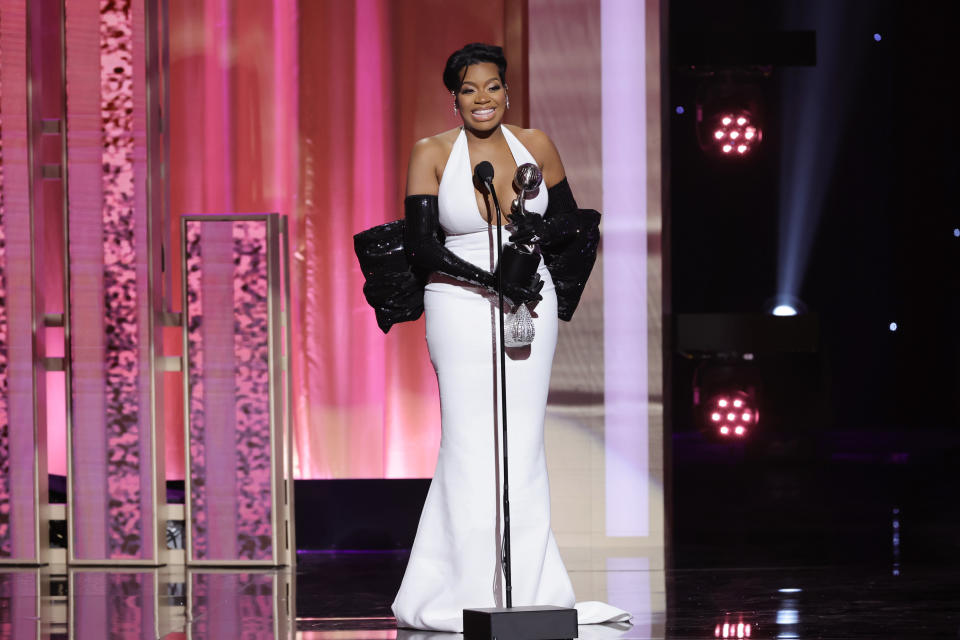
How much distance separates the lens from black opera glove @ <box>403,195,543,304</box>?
11.7 feet

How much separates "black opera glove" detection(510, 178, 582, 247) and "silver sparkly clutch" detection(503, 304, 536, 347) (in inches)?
7.7

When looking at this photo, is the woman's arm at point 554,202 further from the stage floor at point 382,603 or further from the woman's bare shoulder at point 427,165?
the stage floor at point 382,603

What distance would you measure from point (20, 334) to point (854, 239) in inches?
306

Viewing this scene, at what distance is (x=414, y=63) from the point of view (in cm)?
621

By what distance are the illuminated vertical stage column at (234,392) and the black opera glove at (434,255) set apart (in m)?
1.67

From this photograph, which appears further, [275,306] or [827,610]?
[275,306]

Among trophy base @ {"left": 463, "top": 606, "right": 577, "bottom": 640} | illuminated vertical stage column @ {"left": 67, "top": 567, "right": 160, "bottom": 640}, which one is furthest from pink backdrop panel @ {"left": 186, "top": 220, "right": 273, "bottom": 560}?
trophy base @ {"left": 463, "top": 606, "right": 577, "bottom": 640}

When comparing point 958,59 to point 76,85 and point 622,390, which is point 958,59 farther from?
point 76,85

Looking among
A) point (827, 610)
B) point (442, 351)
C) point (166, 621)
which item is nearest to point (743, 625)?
point (827, 610)

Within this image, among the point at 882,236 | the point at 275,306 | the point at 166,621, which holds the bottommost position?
the point at 166,621

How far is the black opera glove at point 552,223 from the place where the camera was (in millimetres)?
3533

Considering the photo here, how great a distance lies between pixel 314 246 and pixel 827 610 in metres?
3.16

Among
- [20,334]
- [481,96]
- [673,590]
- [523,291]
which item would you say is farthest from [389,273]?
[20,334]

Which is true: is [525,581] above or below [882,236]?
below
